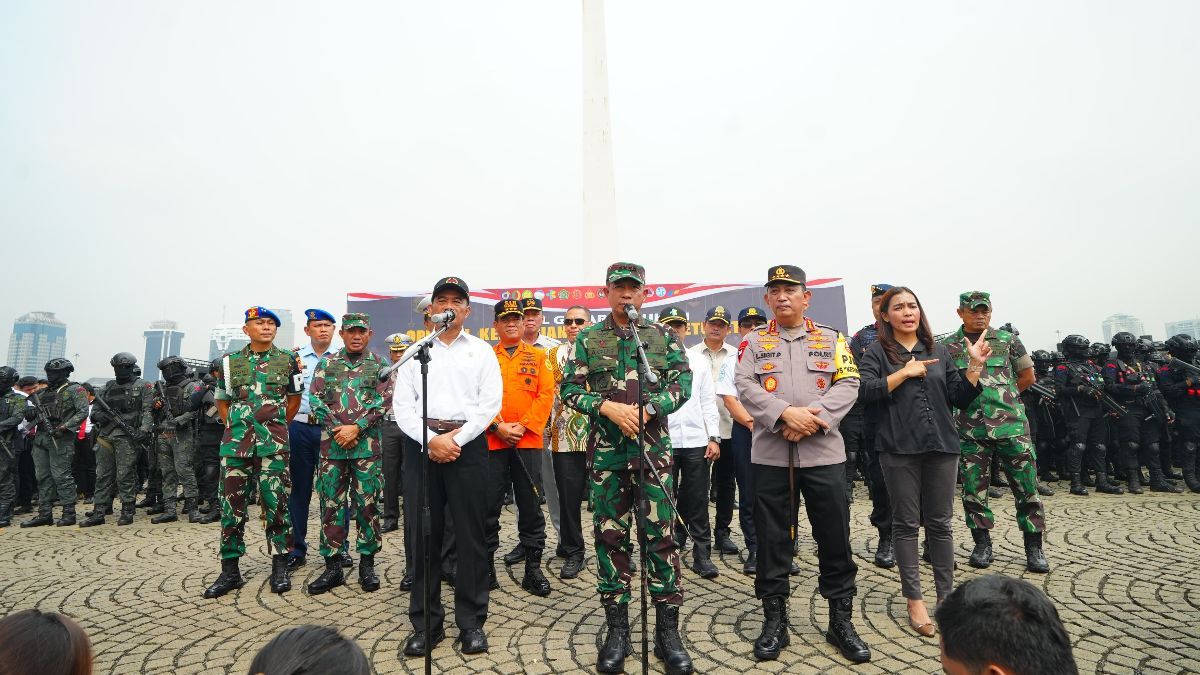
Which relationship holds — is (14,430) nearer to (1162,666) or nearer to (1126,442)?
(1162,666)

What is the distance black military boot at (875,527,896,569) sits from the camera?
5103mm

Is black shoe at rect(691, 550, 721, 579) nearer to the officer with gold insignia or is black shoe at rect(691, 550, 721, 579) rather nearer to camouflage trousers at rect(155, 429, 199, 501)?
the officer with gold insignia

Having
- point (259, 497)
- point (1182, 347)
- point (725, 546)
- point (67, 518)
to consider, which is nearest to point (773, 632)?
point (725, 546)

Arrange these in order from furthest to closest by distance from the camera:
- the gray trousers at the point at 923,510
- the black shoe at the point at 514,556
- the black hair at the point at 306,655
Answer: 1. the black shoe at the point at 514,556
2. the gray trousers at the point at 923,510
3. the black hair at the point at 306,655

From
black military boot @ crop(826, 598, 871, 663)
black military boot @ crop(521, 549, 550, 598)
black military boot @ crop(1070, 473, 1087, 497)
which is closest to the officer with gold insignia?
black military boot @ crop(826, 598, 871, 663)

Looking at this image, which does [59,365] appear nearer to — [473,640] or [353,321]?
[353,321]

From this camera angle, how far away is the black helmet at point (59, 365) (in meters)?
8.81

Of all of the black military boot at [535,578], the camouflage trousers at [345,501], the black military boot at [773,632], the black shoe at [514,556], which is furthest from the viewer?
the black shoe at [514,556]

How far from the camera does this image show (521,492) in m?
5.38

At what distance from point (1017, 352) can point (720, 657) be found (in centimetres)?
403

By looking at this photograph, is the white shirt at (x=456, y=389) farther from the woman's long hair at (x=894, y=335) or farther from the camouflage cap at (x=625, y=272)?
the woman's long hair at (x=894, y=335)

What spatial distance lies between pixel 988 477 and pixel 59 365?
12.1 m

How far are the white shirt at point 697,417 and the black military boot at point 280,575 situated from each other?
10.1 ft

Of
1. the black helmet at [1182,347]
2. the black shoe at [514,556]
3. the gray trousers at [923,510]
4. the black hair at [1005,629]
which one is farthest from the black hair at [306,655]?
the black helmet at [1182,347]
